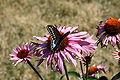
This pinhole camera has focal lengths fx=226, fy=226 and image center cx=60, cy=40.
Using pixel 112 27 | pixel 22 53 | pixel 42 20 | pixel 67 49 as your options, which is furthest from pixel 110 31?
pixel 42 20

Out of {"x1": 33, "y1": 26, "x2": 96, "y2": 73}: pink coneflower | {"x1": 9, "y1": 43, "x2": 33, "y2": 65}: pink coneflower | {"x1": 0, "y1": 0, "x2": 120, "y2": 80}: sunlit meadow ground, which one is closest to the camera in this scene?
{"x1": 33, "y1": 26, "x2": 96, "y2": 73}: pink coneflower

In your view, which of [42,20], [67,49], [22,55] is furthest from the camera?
[42,20]

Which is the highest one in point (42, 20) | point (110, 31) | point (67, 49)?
point (42, 20)

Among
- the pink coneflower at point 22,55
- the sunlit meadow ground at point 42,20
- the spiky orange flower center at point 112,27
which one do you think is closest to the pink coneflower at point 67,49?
the pink coneflower at point 22,55

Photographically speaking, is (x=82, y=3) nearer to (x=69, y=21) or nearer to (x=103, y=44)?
(x=69, y=21)

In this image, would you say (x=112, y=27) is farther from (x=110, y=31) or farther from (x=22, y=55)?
(x=22, y=55)

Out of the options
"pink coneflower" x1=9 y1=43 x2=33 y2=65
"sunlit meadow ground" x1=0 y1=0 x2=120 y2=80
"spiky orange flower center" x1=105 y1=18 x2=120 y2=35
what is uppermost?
"sunlit meadow ground" x1=0 y1=0 x2=120 y2=80

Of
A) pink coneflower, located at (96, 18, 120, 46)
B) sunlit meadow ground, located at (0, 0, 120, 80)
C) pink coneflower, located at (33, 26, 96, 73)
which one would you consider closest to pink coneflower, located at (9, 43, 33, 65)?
pink coneflower, located at (33, 26, 96, 73)

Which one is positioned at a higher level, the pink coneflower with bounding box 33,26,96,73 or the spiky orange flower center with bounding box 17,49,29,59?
the spiky orange flower center with bounding box 17,49,29,59

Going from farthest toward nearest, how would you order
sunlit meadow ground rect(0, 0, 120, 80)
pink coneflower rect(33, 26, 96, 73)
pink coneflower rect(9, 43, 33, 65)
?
sunlit meadow ground rect(0, 0, 120, 80) < pink coneflower rect(9, 43, 33, 65) < pink coneflower rect(33, 26, 96, 73)

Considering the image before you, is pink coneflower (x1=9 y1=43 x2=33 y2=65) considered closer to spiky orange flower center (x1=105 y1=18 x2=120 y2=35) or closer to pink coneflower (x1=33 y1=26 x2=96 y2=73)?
pink coneflower (x1=33 y1=26 x2=96 y2=73)
